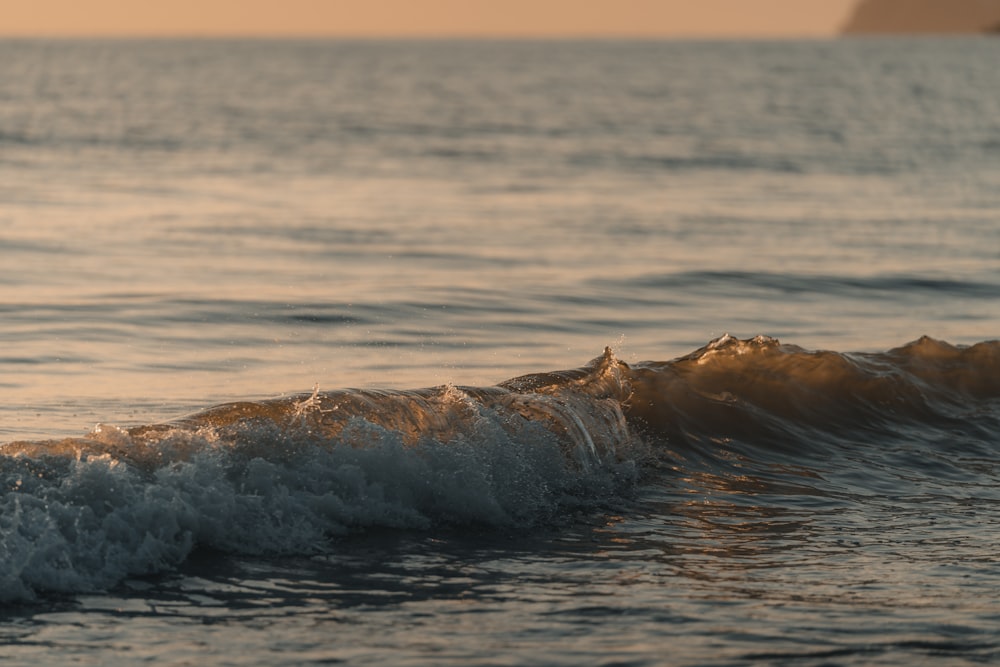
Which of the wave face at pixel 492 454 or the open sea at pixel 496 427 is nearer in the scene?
the open sea at pixel 496 427

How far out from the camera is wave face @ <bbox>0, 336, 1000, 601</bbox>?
8430 millimetres

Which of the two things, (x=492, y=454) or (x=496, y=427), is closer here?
(x=492, y=454)

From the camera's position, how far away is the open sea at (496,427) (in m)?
7.39

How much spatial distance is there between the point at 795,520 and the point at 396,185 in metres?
22.0

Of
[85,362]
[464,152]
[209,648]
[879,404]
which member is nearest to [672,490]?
[879,404]

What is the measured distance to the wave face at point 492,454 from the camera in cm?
843

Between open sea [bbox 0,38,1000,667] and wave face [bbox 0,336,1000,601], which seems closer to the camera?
open sea [bbox 0,38,1000,667]

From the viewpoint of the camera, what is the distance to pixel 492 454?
10188 mm

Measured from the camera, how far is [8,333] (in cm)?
1451

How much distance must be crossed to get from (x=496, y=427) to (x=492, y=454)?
0.37 metres

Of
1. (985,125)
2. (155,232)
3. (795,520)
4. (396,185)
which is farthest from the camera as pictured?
(985,125)

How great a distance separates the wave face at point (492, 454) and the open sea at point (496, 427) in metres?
0.03

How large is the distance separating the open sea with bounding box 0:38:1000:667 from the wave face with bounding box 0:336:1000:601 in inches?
1.1

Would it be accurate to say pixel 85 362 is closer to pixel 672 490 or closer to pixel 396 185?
pixel 672 490
